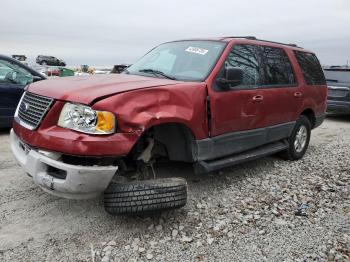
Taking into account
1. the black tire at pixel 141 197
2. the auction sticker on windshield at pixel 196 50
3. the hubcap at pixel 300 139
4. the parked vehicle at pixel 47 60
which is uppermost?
the auction sticker on windshield at pixel 196 50

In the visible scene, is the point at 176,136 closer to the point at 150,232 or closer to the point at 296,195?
the point at 150,232

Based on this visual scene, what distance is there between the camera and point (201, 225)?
148 inches

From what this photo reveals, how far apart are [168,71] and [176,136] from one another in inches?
35.3

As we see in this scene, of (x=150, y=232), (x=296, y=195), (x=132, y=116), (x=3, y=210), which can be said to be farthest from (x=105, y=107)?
(x=296, y=195)

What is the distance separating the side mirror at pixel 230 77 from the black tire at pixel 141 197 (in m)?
1.32

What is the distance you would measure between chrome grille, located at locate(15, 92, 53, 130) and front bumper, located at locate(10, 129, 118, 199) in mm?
292

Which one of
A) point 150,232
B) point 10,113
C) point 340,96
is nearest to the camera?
point 150,232

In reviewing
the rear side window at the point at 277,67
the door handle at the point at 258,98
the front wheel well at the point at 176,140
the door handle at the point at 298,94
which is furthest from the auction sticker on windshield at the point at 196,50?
the door handle at the point at 298,94

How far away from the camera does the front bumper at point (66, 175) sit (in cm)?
313

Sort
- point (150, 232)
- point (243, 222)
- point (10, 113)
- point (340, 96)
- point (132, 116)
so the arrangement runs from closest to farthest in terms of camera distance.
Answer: point (132, 116) → point (150, 232) → point (243, 222) → point (10, 113) → point (340, 96)

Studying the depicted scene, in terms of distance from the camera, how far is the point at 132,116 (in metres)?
3.28

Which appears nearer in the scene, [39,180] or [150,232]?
[39,180]

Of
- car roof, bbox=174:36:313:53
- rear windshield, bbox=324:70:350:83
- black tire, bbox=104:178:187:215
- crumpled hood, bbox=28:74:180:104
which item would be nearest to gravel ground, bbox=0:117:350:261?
black tire, bbox=104:178:187:215

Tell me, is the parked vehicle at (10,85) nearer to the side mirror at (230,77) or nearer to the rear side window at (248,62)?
the rear side window at (248,62)
